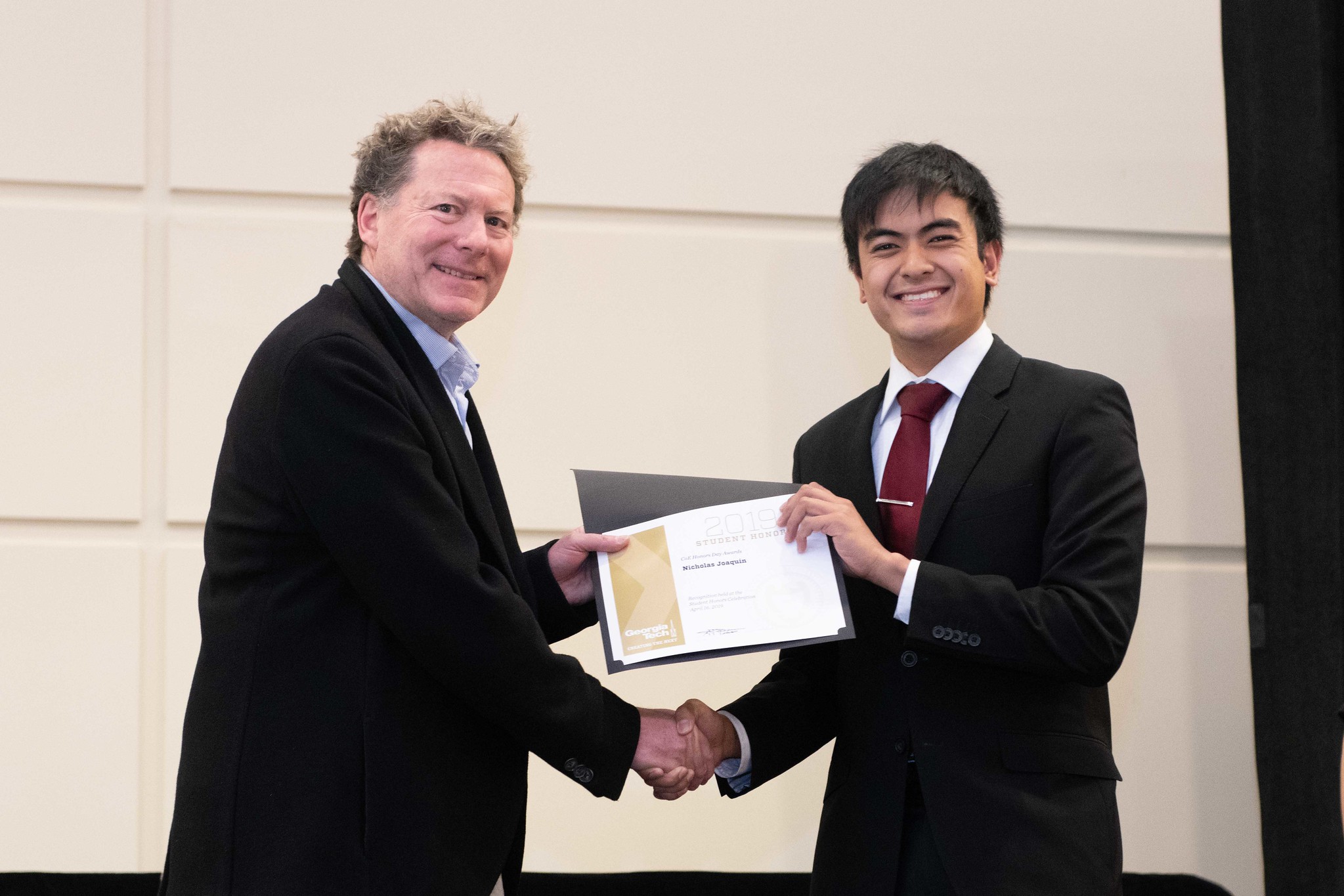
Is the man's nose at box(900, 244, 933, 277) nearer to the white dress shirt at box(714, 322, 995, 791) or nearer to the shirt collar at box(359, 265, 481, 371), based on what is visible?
the white dress shirt at box(714, 322, 995, 791)

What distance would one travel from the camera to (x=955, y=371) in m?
2.20

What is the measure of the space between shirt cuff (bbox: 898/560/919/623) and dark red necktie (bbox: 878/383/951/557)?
119mm

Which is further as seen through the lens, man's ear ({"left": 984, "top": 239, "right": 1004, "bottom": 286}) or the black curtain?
the black curtain

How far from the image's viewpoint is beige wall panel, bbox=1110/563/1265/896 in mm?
3389

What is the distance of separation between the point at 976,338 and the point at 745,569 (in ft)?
2.08

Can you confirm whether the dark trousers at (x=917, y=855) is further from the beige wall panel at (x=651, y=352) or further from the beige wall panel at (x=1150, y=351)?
the beige wall panel at (x=1150, y=351)

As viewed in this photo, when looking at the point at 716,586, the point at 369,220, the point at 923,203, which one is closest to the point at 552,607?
the point at 716,586

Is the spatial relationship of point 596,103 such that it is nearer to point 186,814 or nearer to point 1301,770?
point 186,814

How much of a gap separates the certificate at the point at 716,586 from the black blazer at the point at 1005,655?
0.44ft

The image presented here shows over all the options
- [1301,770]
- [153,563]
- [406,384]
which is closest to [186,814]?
[406,384]

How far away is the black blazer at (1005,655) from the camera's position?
1.90m

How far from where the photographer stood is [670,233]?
11.0ft

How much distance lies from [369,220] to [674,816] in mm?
1939

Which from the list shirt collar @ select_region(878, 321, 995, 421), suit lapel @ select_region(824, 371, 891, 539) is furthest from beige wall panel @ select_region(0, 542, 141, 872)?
shirt collar @ select_region(878, 321, 995, 421)
